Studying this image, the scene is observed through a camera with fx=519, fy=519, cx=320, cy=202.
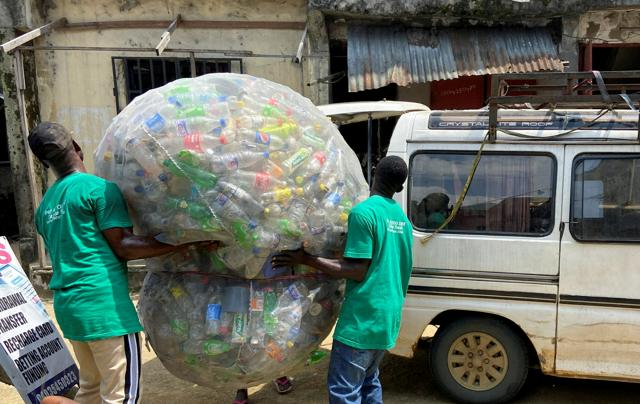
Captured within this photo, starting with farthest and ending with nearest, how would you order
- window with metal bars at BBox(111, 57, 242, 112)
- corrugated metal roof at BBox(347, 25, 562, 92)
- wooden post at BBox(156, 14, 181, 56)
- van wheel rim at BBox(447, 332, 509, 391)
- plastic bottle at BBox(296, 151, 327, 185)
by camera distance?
window with metal bars at BBox(111, 57, 242, 112)
corrugated metal roof at BBox(347, 25, 562, 92)
wooden post at BBox(156, 14, 181, 56)
van wheel rim at BBox(447, 332, 509, 391)
plastic bottle at BBox(296, 151, 327, 185)

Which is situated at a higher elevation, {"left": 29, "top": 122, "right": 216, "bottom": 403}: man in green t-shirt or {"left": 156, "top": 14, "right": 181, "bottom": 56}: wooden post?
{"left": 156, "top": 14, "right": 181, "bottom": 56}: wooden post

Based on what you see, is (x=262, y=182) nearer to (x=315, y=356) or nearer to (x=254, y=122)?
(x=254, y=122)

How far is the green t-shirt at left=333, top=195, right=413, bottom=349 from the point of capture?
106 inches

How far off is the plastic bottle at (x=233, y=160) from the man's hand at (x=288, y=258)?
1.68 feet

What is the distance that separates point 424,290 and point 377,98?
18.1ft

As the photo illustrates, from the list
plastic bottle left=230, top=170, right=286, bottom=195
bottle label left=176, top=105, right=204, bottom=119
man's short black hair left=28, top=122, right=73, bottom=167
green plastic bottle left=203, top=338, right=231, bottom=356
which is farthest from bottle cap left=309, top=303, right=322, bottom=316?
man's short black hair left=28, top=122, right=73, bottom=167

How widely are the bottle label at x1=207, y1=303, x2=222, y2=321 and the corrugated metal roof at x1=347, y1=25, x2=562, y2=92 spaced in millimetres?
4660

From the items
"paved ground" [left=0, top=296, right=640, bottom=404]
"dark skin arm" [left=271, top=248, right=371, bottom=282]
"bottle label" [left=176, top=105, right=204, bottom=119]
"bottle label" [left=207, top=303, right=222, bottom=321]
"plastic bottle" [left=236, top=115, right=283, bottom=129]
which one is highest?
"bottle label" [left=176, top=105, right=204, bottom=119]

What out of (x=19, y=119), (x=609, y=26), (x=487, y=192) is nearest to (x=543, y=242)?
(x=487, y=192)

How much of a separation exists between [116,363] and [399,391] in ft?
7.36

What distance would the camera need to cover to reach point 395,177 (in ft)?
9.26

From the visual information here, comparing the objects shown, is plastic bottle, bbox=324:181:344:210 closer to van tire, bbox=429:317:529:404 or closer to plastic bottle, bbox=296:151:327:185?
plastic bottle, bbox=296:151:327:185

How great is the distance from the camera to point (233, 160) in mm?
2486

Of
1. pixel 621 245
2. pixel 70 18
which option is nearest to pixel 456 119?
pixel 621 245
